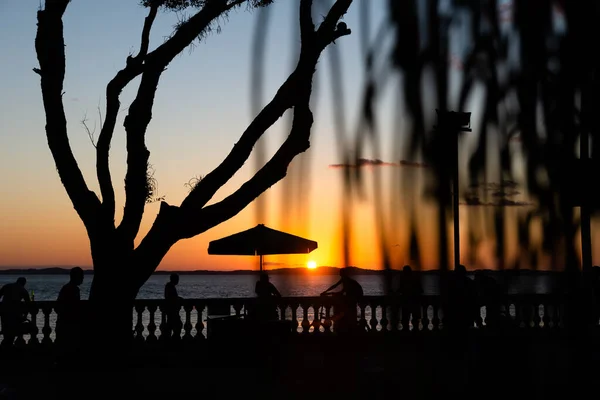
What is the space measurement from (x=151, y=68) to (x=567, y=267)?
11.2 m

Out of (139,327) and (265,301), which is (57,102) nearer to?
(265,301)

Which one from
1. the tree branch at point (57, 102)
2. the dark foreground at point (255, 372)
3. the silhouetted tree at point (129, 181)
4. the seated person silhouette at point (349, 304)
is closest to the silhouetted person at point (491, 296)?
the dark foreground at point (255, 372)

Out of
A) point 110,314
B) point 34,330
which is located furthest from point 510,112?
point 34,330

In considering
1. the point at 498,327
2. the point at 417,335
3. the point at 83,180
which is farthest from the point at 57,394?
the point at 498,327

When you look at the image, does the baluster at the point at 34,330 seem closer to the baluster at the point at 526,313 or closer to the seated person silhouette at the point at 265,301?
the seated person silhouette at the point at 265,301

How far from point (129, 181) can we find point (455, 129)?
10.9 m

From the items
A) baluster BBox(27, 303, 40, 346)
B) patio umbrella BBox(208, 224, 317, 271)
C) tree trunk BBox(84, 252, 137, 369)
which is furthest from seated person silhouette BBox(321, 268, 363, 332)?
tree trunk BBox(84, 252, 137, 369)

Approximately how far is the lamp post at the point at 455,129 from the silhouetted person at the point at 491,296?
73 mm

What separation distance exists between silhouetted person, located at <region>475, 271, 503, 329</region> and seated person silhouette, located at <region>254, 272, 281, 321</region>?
14206 millimetres

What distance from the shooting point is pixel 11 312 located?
49.8ft

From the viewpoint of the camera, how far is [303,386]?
41.0 ft

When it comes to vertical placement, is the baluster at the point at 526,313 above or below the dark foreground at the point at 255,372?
above

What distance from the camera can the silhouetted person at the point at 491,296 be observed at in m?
1.50

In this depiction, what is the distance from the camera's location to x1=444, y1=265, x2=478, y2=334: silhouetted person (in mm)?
1558
